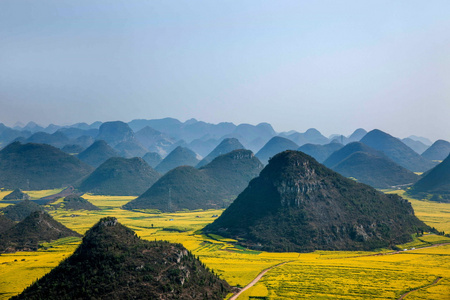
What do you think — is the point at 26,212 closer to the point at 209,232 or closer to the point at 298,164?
the point at 209,232

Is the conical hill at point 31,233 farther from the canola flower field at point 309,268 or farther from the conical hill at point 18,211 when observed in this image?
the conical hill at point 18,211

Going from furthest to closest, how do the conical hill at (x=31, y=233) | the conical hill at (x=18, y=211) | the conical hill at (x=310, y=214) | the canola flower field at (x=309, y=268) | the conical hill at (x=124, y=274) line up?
the conical hill at (x=18, y=211) < the conical hill at (x=310, y=214) < the conical hill at (x=31, y=233) < the canola flower field at (x=309, y=268) < the conical hill at (x=124, y=274)

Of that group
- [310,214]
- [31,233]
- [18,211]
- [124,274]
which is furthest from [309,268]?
[18,211]

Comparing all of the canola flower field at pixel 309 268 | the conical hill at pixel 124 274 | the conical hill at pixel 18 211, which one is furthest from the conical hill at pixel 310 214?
the conical hill at pixel 18 211

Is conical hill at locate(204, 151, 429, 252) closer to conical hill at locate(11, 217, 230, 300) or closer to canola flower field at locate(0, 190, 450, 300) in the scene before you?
canola flower field at locate(0, 190, 450, 300)

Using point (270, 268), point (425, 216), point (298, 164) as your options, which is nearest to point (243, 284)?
point (270, 268)

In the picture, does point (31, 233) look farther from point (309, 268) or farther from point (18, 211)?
point (309, 268)

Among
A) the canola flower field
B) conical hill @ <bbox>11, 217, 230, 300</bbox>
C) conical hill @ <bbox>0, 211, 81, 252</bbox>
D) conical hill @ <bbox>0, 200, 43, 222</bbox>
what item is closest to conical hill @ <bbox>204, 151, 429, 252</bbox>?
the canola flower field
